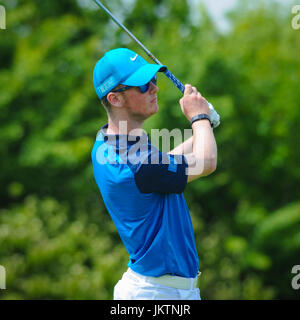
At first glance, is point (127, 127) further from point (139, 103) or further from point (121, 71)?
point (121, 71)

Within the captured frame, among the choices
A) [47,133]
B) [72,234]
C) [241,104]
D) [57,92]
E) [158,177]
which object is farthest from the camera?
[241,104]

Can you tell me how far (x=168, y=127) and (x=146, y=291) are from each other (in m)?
8.71

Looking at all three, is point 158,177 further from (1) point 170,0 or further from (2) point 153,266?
(1) point 170,0

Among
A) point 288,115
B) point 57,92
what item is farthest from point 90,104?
point 288,115

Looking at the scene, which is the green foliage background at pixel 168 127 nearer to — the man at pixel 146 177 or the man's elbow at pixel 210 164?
the man at pixel 146 177

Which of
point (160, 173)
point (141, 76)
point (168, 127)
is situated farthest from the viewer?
point (168, 127)

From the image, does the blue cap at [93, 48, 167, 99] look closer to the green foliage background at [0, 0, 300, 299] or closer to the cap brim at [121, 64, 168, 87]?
the cap brim at [121, 64, 168, 87]

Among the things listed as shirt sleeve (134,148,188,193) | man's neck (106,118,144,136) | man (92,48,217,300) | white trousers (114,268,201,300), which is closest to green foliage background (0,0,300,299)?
white trousers (114,268,201,300)

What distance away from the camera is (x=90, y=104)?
39.7ft

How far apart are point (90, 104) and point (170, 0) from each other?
4.52 m

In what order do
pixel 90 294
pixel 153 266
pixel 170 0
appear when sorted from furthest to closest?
pixel 170 0, pixel 90 294, pixel 153 266

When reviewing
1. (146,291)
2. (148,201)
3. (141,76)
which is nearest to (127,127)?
(141,76)

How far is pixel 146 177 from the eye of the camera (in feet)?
7.47

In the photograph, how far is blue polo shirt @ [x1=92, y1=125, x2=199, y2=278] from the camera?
90.3 inches
